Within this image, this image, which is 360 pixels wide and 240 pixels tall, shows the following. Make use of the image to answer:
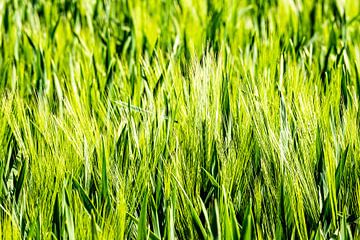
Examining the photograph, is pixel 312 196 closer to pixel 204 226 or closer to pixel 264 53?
pixel 204 226

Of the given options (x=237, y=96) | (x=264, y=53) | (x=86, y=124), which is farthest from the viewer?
(x=264, y=53)

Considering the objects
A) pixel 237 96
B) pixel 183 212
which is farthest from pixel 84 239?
pixel 237 96

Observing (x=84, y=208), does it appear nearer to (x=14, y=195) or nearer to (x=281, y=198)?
(x=14, y=195)

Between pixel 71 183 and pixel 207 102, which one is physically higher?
pixel 207 102

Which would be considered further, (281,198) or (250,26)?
(250,26)

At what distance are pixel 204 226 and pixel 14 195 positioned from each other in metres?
0.30

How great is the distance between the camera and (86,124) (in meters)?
1.41

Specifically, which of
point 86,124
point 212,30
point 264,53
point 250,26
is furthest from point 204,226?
point 250,26

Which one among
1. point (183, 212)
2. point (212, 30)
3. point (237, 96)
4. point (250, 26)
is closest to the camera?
point (183, 212)

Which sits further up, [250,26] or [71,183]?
[250,26]

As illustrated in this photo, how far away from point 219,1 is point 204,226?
128 cm

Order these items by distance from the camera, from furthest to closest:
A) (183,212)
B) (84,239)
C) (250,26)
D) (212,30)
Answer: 1. (250,26)
2. (212,30)
3. (183,212)
4. (84,239)

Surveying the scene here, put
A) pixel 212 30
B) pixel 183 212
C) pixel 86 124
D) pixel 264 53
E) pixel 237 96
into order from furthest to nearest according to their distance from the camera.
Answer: pixel 212 30
pixel 264 53
pixel 237 96
pixel 86 124
pixel 183 212

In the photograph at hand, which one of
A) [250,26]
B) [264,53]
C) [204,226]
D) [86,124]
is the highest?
[250,26]
